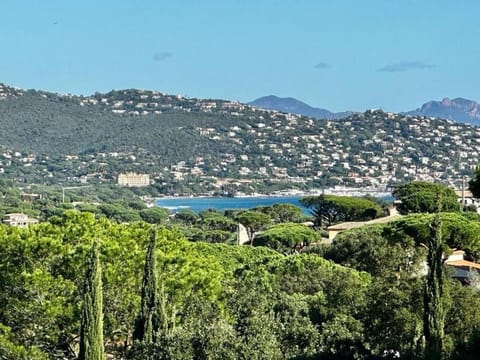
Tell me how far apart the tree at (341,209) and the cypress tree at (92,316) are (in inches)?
1520

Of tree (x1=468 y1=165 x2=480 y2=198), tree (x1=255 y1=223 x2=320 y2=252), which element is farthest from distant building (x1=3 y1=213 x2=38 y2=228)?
tree (x1=468 y1=165 x2=480 y2=198)

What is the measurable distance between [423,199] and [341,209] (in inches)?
339

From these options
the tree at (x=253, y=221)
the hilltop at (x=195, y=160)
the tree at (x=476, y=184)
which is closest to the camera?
the tree at (x=476, y=184)

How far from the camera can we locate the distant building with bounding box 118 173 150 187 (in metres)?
158

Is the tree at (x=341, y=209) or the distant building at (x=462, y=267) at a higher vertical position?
the tree at (x=341, y=209)

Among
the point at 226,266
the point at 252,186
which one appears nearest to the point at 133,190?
the point at 252,186

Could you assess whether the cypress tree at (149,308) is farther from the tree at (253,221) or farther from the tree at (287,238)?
the tree at (253,221)

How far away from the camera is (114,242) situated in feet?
61.0

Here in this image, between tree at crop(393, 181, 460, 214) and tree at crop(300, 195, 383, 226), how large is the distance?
2.89 metres

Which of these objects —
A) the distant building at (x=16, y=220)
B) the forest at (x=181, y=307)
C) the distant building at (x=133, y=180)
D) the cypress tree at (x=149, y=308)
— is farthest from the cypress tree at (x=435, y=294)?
the distant building at (x=133, y=180)

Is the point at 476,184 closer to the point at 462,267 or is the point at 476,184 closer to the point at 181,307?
the point at 181,307

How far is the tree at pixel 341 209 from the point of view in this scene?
53250mm

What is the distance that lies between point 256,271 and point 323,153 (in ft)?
562

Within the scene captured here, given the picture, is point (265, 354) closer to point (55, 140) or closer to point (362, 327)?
point (362, 327)
